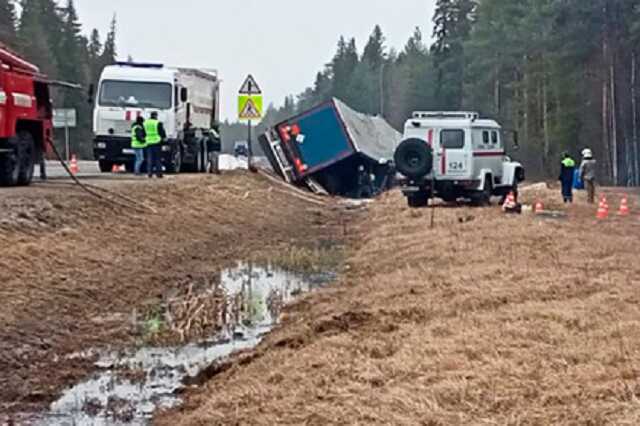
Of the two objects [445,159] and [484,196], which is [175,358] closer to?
[445,159]

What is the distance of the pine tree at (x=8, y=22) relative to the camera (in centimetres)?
6525

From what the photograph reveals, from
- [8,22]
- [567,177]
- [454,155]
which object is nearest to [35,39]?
[8,22]

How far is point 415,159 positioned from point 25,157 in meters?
10.1

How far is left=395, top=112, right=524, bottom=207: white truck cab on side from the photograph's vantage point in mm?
27031

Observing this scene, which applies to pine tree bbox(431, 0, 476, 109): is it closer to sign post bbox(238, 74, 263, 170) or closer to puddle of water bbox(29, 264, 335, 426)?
sign post bbox(238, 74, 263, 170)

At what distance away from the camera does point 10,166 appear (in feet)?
64.4

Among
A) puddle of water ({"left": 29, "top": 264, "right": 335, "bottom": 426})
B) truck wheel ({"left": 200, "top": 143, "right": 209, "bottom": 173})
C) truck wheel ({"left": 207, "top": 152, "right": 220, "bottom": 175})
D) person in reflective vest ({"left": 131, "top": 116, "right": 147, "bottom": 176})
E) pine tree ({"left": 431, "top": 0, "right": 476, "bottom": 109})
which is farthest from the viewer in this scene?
pine tree ({"left": 431, "top": 0, "right": 476, "bottom": 109})

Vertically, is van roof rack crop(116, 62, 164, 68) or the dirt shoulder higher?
van roof rack crop(116, 62, 164, 68)

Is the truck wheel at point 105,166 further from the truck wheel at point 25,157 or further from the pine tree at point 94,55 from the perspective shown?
the pine tree at point 94,55

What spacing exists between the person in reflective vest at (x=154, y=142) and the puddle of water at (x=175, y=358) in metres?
12.1

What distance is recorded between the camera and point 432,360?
8.02 meters

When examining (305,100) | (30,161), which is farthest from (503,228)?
(305,100)

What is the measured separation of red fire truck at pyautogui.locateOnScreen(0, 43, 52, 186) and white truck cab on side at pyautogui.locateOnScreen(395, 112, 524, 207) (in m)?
9.21

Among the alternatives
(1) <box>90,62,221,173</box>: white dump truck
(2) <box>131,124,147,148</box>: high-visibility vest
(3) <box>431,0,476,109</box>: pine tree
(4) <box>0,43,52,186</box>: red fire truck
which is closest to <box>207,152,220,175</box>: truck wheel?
(1) <box>90,62,221,173</box>: white dump truck
